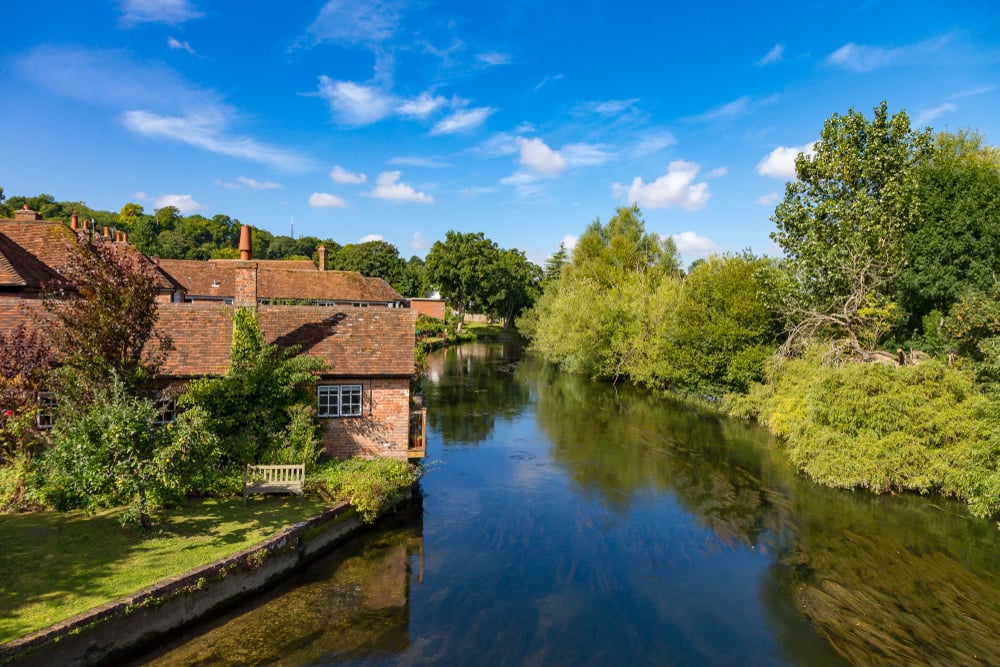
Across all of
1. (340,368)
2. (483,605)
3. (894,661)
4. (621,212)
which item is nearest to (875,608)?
(894,661)

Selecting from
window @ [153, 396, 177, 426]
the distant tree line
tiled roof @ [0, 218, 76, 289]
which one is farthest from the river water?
tiled roof @ [0, 218, 76, 289]

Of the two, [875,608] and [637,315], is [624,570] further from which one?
[637,315]

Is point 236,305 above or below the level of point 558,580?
above

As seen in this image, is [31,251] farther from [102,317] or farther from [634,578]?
[634,578]

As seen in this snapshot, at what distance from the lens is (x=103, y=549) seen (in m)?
11.9

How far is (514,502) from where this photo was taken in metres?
19.2

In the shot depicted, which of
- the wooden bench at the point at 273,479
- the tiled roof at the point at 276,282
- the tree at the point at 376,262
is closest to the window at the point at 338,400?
the wooden bench at the point at 273,479

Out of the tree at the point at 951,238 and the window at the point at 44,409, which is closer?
the window at the point at 44,409

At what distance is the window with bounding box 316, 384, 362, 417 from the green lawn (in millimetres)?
3607

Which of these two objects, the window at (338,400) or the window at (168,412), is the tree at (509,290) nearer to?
the window at (338,400)

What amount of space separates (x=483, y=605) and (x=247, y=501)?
7409 mm

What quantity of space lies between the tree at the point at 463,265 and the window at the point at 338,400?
62.7 metres

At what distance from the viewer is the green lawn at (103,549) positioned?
9773 millimetres

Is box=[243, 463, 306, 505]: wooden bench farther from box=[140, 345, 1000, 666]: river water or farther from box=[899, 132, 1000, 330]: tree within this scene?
box=[899, 132, 1000, 330]: tree
